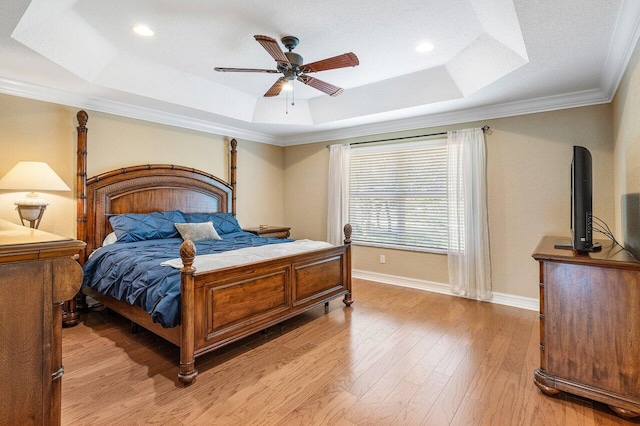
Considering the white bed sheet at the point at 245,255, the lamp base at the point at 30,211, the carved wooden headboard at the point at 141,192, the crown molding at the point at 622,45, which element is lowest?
the white bed sheet at the point at 245,255

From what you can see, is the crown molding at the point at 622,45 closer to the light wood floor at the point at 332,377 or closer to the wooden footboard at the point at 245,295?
the light wood floor at the point at 332,377

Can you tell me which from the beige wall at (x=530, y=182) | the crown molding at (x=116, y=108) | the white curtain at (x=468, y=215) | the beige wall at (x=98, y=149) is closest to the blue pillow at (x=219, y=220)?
the beige wall at (x=98, y=149)

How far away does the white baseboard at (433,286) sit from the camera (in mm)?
3779

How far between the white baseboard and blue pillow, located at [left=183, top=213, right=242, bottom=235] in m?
2.06

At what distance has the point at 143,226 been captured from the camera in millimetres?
3764

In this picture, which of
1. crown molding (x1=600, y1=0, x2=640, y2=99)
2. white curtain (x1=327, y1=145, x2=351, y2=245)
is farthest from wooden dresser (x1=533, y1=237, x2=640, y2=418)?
white curtain (x1=327, y1=145, x2=351, y2=245)

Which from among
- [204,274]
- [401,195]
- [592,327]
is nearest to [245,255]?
[204,274]

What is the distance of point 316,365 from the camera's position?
2490 millimetres

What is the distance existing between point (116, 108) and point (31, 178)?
129 centimetres

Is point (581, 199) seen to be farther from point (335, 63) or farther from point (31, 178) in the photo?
point (31, 178)

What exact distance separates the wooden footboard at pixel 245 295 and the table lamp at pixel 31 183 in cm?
194

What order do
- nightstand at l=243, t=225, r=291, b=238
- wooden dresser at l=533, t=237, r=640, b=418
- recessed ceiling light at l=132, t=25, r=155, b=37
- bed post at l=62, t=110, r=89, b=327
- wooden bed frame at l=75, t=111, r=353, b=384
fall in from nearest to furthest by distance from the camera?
wooden dresser at l=533, t=237, r=640, b=418 → wooden bed frame at l=75, t=111, r=353, b=384 → recessed ceiling light at l=132, t=25, r=155, b=37 → bed post at l=62, t=110, r=89, b=327 → nightstand at l=243, t=225, r=291, b=238

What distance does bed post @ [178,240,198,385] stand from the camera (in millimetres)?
2211

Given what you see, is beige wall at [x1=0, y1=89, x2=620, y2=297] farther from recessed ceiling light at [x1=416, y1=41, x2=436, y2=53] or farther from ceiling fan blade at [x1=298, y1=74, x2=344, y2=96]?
ceiling fan blade at [x1=298, y1=74, x2=344, y2=96]
